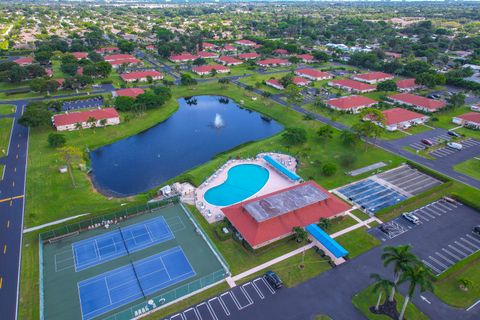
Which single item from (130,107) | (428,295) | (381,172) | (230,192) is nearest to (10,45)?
(130,107)

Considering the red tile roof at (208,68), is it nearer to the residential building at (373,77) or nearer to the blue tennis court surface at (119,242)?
the residential building at (373,77)

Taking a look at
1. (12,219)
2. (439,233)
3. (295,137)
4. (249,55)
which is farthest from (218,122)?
(249,55)

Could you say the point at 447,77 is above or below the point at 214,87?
above

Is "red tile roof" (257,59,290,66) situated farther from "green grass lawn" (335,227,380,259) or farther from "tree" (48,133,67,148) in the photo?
"green grass lawn" (335,227,380,259)

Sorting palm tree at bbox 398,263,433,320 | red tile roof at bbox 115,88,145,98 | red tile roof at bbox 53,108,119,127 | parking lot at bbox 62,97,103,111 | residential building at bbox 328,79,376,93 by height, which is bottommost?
parking lot at bbox 62,97,103,111

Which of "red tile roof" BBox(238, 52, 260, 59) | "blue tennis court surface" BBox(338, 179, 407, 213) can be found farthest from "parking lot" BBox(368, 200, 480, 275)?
"red tile roof" BBox(238, 52, 260, 59)

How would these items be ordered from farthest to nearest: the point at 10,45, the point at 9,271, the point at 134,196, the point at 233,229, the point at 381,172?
the point at 10,45, the point at 381,172, the point at 134,196, the point at 233,229, the point at 9,271

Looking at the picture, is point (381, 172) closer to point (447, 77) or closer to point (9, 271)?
point (9, 271)
